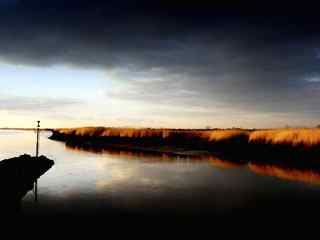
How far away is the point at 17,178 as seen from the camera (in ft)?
83.3

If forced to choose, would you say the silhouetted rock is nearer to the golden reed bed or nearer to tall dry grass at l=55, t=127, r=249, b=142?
the golden reed bed

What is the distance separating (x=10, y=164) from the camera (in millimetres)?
30594

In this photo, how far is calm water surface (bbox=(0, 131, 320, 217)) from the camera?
19.0 m

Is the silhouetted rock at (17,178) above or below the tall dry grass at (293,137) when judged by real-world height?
below

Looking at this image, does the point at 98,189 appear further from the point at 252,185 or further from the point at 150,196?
the point at 252,185

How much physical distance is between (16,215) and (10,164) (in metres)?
14.9

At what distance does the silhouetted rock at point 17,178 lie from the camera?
18.7m

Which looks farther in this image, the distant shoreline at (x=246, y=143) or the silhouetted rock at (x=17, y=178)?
the distant shoreline at (x=246, y=143)

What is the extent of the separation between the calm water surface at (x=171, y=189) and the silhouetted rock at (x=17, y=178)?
0.60 m

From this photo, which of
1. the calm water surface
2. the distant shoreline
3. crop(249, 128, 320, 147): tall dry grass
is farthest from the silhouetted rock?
crop(249, 128, 320, 147): tall dry grass

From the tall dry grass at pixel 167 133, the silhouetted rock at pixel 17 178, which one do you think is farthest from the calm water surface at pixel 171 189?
the tall dry grass at pixel 167 133

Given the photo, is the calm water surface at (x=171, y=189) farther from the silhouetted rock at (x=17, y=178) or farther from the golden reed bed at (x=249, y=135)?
the golden reed bed at (x=249, y=135)

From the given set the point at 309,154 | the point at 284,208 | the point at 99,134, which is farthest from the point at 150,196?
the point at 99,134

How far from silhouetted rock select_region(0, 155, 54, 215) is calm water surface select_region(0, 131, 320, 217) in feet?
1.97
